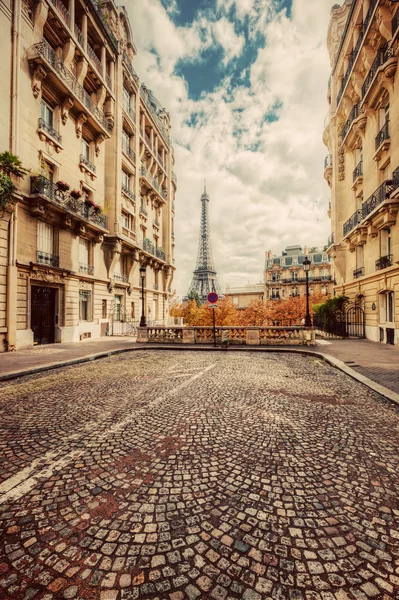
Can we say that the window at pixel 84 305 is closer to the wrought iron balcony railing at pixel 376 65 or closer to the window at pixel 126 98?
the window at pixel 126 98

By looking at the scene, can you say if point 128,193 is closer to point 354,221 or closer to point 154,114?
point 154,114

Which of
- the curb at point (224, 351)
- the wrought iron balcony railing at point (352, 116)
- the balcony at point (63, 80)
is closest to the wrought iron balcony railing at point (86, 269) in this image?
the curb at point (224, 351)

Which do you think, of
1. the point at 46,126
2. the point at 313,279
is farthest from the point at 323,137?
the point at 313,279

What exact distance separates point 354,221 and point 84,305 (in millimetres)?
→ 20698

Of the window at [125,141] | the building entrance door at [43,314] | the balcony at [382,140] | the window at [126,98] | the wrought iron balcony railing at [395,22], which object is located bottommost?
the building entrance door at [43,314]

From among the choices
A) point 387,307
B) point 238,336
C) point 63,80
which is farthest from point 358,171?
point 63,80

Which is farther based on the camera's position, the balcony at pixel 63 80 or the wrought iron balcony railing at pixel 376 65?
the wrought iron balcony railing at pixel 376 65

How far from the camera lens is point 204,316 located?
40.9m

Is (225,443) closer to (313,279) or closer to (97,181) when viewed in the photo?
(97,181)

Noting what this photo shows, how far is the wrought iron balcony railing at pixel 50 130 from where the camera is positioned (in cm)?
1512

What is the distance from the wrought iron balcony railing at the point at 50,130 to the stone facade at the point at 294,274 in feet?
182

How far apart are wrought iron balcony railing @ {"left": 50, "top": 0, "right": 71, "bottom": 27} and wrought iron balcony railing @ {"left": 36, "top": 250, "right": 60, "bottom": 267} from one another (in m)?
14.2

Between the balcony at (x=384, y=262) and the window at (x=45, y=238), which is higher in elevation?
the window at (x=45, y=238)

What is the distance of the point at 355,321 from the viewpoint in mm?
20547
